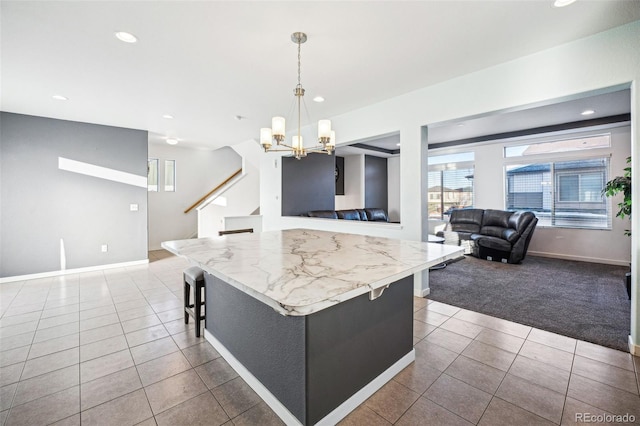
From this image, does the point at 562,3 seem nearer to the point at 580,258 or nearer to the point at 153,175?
the point at 580,258

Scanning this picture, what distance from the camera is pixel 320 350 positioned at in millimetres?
1438

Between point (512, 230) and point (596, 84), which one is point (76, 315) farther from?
point (512, 230)

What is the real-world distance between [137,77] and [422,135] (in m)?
3.35

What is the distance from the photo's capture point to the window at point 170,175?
288 inches

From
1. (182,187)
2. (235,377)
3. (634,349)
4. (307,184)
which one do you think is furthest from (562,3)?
(182,187)

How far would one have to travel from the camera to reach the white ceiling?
78.7 inches

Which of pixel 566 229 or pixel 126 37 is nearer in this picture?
pixel 126 37

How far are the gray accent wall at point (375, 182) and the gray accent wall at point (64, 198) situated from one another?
5.66 m

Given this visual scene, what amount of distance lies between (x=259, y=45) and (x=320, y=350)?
2470 mm

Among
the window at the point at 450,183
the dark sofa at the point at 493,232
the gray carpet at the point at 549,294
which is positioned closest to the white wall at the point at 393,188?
the window at the point at 450,183

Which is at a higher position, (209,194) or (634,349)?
(209,194)

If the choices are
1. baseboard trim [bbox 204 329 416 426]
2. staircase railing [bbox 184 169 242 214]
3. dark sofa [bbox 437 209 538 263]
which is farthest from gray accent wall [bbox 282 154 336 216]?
baseboard trim [bbox 204 329 416 426]

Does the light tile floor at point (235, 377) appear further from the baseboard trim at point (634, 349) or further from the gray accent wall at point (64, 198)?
the gray accent wall at point (64, 198)

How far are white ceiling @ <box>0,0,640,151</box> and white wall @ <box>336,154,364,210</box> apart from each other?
14.3 ft
